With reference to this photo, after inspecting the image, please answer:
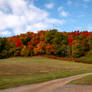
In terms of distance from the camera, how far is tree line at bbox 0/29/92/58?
203 ft

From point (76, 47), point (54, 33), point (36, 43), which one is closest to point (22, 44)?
point (36, 43)

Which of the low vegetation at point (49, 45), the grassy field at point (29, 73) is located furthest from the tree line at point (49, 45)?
the grassy field at point (29, 73)

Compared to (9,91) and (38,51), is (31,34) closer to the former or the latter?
(38,51)

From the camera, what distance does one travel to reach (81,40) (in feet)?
212

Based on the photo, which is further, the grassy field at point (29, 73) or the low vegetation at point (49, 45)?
the low vegetation at point (49, 45)

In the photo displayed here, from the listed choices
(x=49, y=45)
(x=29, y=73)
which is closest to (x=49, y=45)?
(x=49, y=45)

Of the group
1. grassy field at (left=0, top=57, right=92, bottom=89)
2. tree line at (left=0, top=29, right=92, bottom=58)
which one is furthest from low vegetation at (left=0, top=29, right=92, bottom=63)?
grassy field at (left=0, top=57, right=92, bottom=89)

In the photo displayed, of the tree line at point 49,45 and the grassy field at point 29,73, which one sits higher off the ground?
the tree line at point 49,45

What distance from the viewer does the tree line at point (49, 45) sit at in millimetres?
61750

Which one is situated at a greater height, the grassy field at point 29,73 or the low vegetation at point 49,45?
the low vegetation at point 49,45

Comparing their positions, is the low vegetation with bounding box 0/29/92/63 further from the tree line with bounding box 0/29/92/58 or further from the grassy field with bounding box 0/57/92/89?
the grassy field with bounding box 0/57/92/89

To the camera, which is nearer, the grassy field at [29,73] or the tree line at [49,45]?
the grassy field at [29,73]

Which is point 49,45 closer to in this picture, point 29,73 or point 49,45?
point 49,45

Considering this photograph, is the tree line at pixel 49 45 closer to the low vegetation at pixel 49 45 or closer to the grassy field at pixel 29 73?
the low vegetation at pixel 49 45
